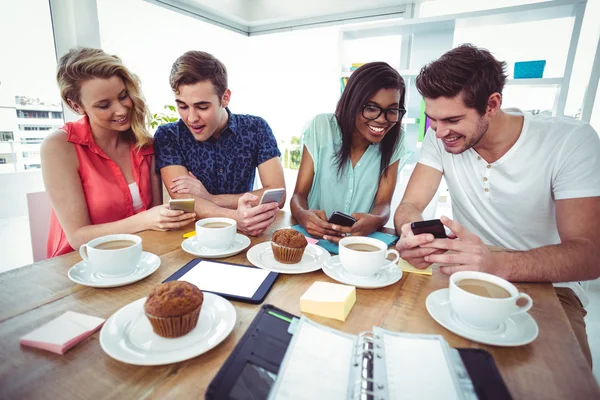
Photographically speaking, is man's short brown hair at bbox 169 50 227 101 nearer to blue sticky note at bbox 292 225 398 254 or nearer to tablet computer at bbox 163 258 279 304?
blue sticky note at bbox 292 225 398 254

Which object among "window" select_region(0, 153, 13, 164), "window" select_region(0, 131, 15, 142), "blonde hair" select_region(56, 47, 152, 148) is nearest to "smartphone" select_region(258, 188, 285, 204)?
"blonde hair" select_region(56, 47, 152, 148)

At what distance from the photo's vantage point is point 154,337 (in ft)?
2.41

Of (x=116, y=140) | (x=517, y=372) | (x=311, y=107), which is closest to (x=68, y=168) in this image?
(x=116, y=140)

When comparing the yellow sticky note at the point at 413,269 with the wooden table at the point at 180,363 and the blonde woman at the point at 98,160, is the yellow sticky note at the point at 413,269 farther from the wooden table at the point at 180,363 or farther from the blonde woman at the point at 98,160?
the blonde woman at the point at 98,160

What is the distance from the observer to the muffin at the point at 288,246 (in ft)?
3.73

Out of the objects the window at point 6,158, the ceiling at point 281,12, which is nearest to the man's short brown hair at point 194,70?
the window at point 6,158

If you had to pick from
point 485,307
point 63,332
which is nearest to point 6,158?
point 63,332

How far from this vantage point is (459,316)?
0.83 meters

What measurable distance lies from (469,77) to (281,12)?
364 cm

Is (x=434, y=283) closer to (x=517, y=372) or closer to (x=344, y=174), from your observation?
(x=517, y=372)

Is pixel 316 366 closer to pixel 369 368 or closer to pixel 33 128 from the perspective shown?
pixel 369 368

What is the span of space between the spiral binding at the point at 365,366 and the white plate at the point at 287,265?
0.38m

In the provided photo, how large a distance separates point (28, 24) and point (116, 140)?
1.69m

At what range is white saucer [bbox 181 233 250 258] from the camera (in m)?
1.20
